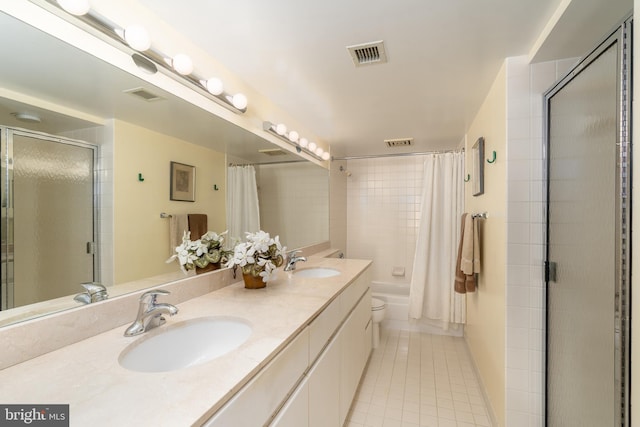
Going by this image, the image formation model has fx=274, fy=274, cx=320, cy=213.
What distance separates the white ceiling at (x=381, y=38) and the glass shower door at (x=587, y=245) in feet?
0.80

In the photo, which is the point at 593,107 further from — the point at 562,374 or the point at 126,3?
the point at 126,3

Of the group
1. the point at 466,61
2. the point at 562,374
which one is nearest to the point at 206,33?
the point at 466,61

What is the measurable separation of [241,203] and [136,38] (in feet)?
3.19

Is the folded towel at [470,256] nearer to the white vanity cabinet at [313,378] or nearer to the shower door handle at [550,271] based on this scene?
the shower door handle at [550,271]

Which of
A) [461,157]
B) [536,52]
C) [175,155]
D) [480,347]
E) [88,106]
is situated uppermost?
[536,52]

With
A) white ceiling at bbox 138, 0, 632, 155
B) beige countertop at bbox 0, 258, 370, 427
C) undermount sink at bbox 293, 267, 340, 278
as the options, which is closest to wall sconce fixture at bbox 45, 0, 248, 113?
white ceiling at bbox 138, 0, 632, 155

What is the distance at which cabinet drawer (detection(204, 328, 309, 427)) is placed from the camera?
64 centimetres

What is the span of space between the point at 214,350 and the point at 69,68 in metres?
1.09

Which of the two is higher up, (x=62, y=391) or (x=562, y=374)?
(x=62, y=391)

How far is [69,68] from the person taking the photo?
0.89 metres

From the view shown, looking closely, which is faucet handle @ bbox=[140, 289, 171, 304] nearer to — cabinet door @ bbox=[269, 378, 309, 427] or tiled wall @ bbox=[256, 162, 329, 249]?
cabinet door @ bbox=[269, 378, 309, 427]

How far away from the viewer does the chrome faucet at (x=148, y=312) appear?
917 mm

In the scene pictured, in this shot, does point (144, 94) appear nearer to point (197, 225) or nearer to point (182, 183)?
point (182, 183)

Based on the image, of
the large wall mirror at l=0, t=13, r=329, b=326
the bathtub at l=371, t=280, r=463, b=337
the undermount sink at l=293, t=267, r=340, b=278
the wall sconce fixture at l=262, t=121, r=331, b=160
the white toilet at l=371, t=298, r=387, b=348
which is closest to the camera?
the large wall mirror at l=0, t=13, r=329, b=326
